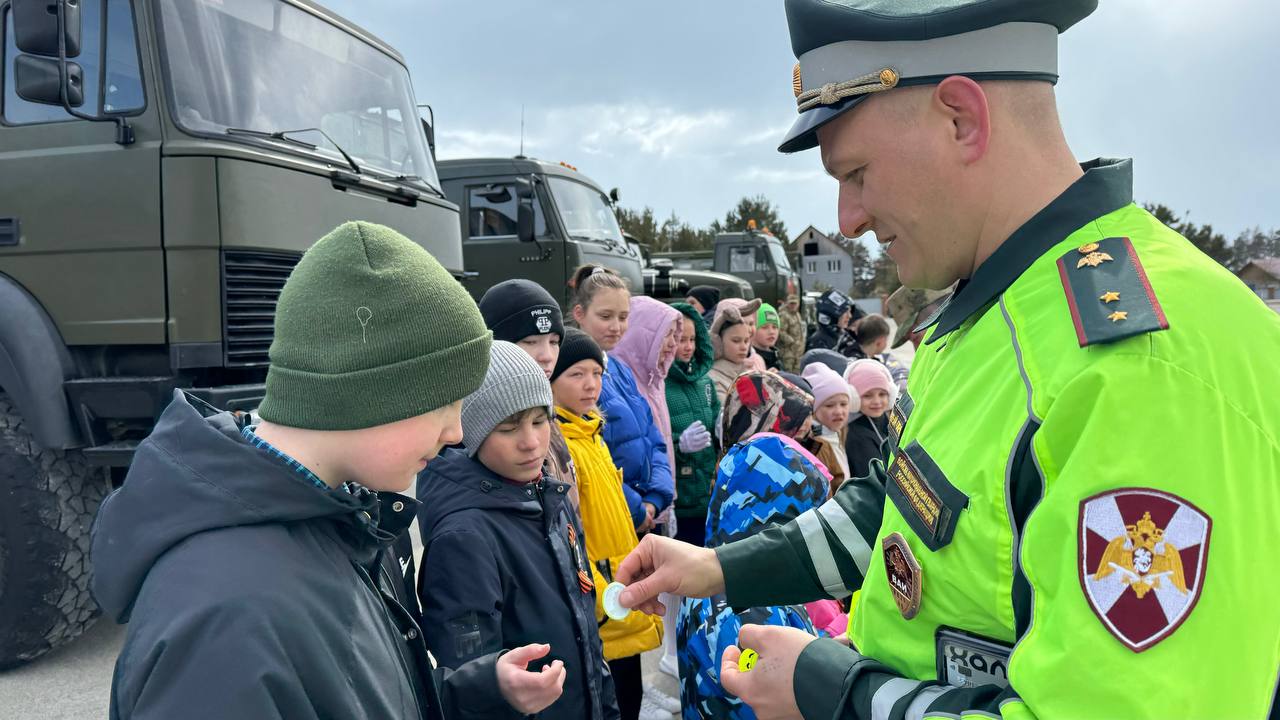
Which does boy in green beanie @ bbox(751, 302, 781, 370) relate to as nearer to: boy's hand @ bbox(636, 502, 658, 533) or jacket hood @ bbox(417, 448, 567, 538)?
boy's hand @ bbox(636, 502, 658, 533)

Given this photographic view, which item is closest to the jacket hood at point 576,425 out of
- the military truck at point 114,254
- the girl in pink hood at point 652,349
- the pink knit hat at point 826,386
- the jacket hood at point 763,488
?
the jacket hood at point 763,488

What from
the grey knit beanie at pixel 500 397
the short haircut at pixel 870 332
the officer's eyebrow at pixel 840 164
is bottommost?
the short haircut at pixel 870 332

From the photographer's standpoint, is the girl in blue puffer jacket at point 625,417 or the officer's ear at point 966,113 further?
the girl in blue puffer jacket at point 625,417

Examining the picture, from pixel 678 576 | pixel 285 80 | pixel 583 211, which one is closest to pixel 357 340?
pixel 678 576

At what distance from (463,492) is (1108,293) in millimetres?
1662

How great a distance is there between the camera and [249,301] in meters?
3.70

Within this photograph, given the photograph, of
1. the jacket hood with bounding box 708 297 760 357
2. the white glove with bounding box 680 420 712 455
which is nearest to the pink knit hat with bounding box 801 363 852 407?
the white glove with bounding box 680 420 712 455

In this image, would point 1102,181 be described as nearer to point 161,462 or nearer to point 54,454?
point 161,462

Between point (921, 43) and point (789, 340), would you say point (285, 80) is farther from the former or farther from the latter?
point (789, 340)

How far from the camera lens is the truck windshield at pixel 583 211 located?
888 centimetres

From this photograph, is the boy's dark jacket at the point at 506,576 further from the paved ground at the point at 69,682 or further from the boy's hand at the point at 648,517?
the paved ground at the point at 69,682

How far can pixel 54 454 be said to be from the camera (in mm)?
3596

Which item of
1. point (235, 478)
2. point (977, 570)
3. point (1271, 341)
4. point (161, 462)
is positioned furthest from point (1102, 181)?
point (161, 462)

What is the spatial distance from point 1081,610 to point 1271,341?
42cm
